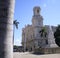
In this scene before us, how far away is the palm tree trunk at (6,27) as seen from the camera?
4121mm

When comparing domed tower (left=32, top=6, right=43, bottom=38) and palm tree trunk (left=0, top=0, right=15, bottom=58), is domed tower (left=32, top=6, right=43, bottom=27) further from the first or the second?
palm tree trunk (left=0, top=0, right=15, bottom=58)

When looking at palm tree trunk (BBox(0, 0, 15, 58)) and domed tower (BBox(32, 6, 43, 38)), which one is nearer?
palm tree trunk (BBox(0, 0, 15, 58))

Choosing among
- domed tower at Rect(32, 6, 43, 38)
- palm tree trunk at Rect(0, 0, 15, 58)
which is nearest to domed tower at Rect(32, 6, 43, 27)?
domed tower at Rect(32, 6, 43, 38)

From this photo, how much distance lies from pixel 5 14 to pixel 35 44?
8426 cm

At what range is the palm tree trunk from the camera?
13.5ft

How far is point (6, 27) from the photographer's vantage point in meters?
4.22

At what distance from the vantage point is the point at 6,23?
4242 millimetres

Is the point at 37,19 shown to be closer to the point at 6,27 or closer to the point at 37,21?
the point at 37,21

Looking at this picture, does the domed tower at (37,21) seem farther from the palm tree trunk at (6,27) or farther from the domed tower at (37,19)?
the palm tree trunk at (6,27)

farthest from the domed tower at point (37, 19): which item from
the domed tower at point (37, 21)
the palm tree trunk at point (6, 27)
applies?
the palm tree trunk at point (6, 27)

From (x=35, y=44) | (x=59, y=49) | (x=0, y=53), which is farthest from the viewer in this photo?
(x=35, y=44)

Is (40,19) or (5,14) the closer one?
(5,14)

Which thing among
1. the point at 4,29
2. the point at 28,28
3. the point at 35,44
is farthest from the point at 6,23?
the point at 28,28

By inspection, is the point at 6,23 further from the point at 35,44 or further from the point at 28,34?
the point at 28,34
